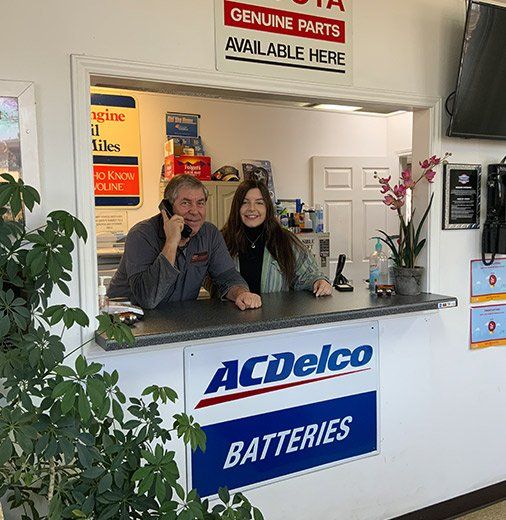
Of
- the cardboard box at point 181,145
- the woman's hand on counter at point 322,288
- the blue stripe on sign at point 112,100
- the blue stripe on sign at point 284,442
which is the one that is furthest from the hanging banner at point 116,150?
the blue stripe on sign at point 284,442

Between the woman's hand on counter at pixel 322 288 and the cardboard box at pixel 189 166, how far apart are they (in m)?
2.07

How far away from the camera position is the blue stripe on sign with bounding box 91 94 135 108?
403cm

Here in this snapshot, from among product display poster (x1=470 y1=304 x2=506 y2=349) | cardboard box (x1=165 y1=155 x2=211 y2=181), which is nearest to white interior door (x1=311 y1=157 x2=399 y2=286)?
cardboard box (x1=165 y1=155 x2=211 y2=181)

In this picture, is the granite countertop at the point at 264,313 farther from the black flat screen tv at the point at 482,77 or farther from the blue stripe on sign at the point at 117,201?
the blue stripe on sign at the point at 117,201

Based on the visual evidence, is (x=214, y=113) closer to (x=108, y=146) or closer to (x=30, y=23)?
(x=108, y=146)

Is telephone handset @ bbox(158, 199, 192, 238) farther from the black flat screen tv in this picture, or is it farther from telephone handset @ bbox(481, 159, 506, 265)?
telephone handset @ bbox(481, 159, 506, 265)

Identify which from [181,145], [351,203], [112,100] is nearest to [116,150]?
[112,100]

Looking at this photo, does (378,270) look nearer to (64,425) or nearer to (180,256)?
(180,256)

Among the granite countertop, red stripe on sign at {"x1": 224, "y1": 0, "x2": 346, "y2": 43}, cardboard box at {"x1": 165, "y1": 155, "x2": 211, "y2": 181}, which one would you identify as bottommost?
the granite countertop

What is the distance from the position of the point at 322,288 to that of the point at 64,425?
1.40 m

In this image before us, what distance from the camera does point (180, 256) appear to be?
7.16 feet

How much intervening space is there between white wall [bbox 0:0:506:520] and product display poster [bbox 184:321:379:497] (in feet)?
0.32

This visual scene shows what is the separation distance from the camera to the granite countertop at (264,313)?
5.50ft

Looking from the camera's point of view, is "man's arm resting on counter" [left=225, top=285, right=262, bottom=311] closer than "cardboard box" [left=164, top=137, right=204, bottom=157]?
Yes
